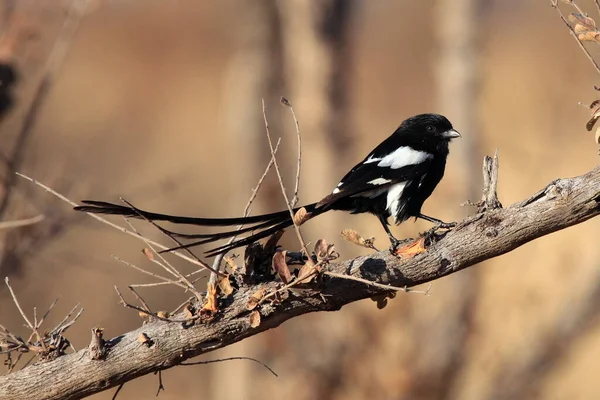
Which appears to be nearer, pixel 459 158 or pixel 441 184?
pixel 459 158

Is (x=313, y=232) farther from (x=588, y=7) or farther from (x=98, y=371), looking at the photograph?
(x=98, y=371)

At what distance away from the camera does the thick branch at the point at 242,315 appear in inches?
88.9

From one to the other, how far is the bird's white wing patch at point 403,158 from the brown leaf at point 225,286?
4.11 feet

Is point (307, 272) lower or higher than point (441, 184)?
lower

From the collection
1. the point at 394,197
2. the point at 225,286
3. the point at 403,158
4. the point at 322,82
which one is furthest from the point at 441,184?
the point at 225,286

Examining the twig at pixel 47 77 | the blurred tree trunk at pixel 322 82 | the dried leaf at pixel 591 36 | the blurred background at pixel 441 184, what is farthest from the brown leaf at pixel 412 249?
the blurred tree trunk at pixel 322 82

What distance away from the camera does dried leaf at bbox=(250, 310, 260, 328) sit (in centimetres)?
223

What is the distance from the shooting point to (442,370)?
7.21 meters

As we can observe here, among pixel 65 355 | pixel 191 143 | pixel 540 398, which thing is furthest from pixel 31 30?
pixel 191 143

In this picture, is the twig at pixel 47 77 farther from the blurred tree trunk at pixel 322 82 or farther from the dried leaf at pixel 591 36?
the blurred tree trunk at pixel 322 82

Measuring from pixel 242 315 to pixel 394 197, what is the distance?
1255 mm

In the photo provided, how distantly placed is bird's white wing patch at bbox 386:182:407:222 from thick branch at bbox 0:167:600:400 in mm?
1026

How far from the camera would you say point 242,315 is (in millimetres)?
2283

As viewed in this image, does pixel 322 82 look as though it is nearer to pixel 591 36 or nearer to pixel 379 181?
pixel 379 181
